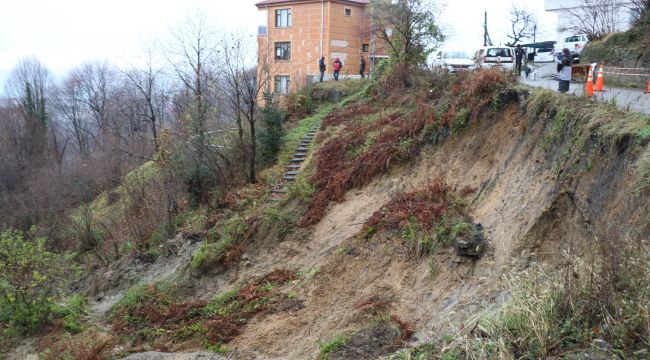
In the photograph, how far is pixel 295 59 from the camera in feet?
128

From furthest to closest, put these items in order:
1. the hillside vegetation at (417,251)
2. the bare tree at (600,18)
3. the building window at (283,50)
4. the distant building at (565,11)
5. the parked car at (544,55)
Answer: the building window at (283,50), the parked car at (544,55), the distant building at (565,11), the bare tree at (600,18), the hillside vegetation at (417,251)

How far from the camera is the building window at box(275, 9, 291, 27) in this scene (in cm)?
3966

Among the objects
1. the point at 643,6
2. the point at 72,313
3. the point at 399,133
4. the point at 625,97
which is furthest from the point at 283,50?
the point at 72,313

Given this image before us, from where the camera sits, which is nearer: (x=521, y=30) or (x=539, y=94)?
(x=539, y=94)

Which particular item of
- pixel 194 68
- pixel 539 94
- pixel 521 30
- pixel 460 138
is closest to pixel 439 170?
pixel 460 138

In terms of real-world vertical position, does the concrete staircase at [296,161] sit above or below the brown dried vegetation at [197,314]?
above

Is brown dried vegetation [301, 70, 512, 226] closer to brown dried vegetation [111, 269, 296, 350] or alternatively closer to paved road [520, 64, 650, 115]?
paved road [520, 64, 650, 115]

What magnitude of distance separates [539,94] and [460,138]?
2.63 metres

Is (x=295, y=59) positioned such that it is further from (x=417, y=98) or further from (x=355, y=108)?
(x=417, y=98)

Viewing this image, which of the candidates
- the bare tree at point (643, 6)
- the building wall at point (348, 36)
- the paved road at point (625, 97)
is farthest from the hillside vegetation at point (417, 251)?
the building wall at point (348, 36)

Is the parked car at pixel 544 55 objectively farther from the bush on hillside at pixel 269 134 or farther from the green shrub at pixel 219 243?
the green shrub at pixel 219 243

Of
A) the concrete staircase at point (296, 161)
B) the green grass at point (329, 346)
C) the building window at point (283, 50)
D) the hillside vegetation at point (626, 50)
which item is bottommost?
the green grass at point (329, 346)

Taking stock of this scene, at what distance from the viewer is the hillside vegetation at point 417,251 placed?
241 inches

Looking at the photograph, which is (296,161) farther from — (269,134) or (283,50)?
(283,50)
